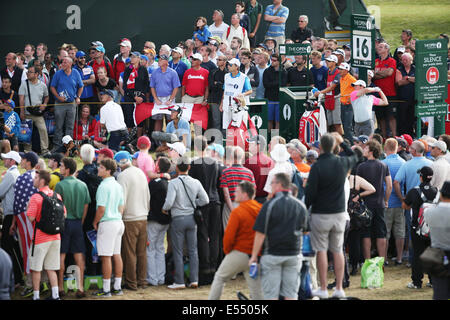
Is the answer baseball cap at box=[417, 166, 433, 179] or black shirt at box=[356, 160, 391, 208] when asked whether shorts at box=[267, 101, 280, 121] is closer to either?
black shirt at box=[356, 160, 391, 208]

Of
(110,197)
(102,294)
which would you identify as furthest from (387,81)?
(102,294)

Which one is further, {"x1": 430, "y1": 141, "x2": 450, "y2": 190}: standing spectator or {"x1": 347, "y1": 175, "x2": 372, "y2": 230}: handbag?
{"x1": 430, "y1": 141, "x2": 450, "y2": 190}: standing spectator

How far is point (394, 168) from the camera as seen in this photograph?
12234 millimetres

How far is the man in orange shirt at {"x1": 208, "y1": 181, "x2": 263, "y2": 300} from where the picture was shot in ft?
29.5

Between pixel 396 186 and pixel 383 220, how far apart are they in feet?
1.92

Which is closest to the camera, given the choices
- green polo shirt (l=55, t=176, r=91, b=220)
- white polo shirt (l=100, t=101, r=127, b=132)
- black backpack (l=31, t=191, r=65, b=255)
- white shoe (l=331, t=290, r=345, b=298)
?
white shoe (l=331, t=290, r=345, b=298)

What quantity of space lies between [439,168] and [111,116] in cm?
667

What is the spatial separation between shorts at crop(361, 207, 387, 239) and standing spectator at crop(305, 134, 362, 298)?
184cm

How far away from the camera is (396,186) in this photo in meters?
12.0

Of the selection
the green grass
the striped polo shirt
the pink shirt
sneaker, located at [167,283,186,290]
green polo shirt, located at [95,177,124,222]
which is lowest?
sneaker, located at [167,283,186,290]

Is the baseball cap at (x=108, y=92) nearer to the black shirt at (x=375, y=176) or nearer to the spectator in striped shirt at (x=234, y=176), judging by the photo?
the spectator in striped shirt at (x=234, y=176)

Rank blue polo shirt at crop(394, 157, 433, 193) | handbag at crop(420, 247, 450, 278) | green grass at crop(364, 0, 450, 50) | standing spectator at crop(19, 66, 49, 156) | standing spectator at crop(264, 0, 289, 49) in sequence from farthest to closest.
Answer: green grass at crop(364, 0, 450, 50) < standing spectator at crop(264, 0, 289, 49) < standing spectator at crop(19, 66, 49, 156) < blue polo shirt at crop(394, 157, 433, 193) < handbag at crop(420, 247, 450, 278)

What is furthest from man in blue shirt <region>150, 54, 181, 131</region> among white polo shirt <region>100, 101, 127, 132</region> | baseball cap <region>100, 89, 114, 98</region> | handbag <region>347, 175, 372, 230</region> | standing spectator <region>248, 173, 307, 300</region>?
standing spectator <region>248, 173, 307, 300</region>
